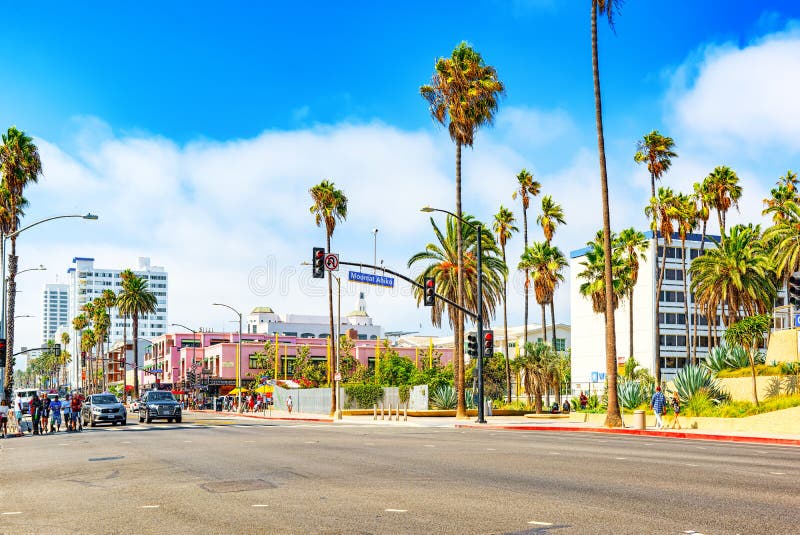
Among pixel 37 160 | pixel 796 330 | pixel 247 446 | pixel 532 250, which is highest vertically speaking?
pixel 37 160

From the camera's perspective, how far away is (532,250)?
7906cm

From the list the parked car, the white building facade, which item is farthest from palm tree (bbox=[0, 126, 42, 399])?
the white building facade

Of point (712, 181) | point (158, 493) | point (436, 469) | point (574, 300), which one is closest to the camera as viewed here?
point (158, 493)

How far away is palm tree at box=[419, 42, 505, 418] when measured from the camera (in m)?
48.3

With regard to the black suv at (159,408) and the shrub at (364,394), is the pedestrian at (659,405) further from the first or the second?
the shrub at (364,394)

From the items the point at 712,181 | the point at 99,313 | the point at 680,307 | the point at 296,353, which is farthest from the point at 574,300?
the point at 99,313

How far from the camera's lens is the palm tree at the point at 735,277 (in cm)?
6569

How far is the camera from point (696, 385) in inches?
1555

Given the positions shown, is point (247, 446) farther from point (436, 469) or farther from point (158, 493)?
point (158, 493)

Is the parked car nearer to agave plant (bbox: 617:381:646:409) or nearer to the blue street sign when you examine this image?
the blue street sign

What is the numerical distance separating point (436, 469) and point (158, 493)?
18.9 feet

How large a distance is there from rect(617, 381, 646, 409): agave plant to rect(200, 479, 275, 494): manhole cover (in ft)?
103

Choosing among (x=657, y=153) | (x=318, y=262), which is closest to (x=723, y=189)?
(x=657, y=153)

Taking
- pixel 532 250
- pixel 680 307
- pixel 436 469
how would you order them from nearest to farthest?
1. pixel 436 469
2. pixel 532 250
3. pixel 680 307
